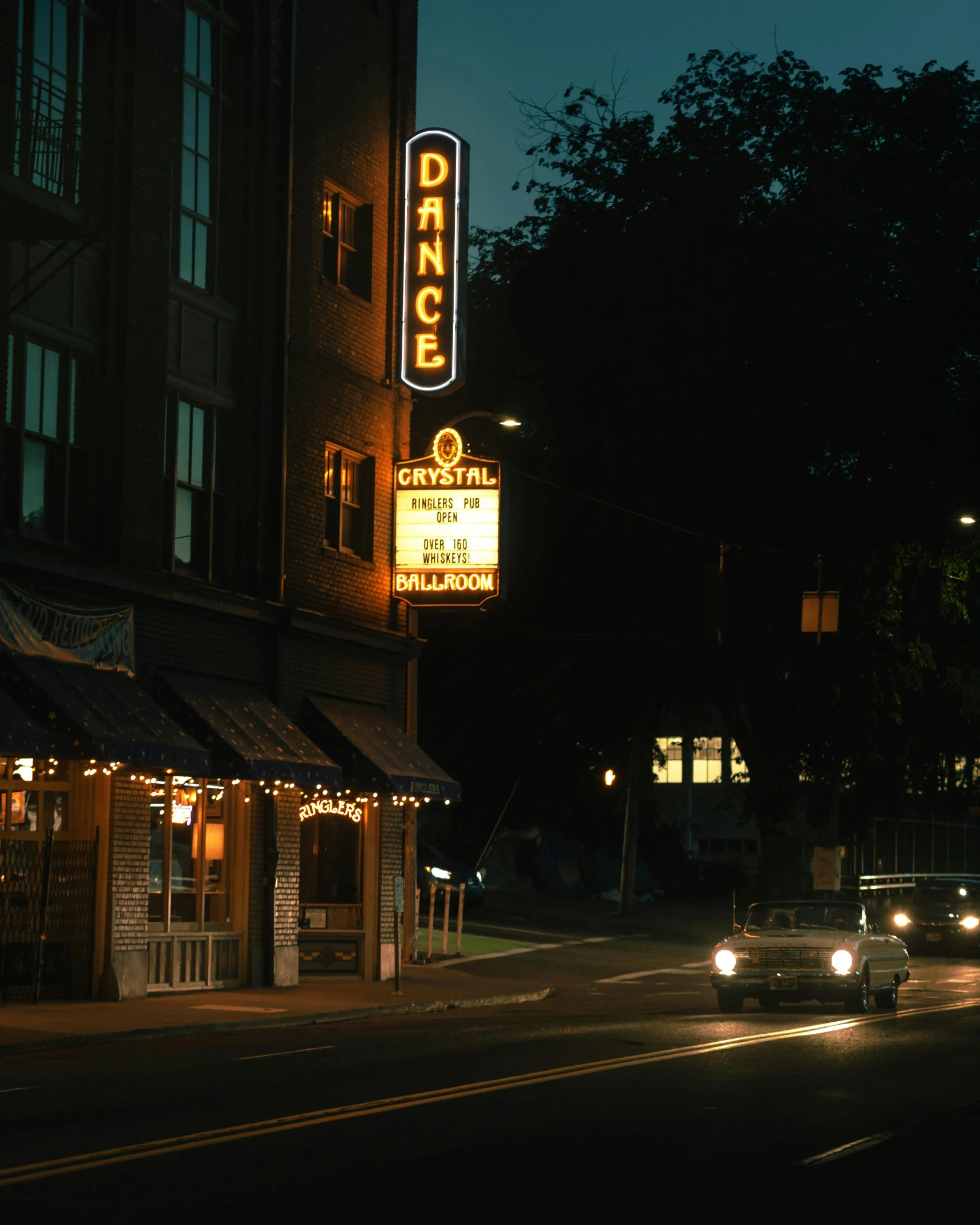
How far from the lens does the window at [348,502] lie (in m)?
26.9

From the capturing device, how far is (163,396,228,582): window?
926 inches

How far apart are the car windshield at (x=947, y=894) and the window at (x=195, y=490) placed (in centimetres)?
1882

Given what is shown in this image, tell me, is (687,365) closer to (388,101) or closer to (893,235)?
(893,235)

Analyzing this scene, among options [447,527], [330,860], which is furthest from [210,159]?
[330,860]

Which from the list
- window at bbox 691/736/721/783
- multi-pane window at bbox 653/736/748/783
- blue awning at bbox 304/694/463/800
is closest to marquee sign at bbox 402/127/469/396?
blue awning at bbox 304/694/463/800

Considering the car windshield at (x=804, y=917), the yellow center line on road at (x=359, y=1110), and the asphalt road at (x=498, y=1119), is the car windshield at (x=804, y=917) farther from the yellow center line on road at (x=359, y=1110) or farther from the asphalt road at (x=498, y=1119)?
the yellow center line on road at (x=359, y=1110)

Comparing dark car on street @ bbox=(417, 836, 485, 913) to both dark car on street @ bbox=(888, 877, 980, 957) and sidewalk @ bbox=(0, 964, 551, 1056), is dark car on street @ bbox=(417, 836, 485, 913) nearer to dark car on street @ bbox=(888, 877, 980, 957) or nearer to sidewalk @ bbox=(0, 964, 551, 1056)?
dark car on street @ bbox=(888, 877, 980, 957)

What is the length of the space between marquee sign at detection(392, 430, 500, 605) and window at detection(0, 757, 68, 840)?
7576 millimetres

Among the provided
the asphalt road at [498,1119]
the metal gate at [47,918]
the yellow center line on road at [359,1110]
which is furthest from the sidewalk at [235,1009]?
the yellow center line on road at [359,1110]

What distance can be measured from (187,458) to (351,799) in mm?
5936

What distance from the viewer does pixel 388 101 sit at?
28.7 metres

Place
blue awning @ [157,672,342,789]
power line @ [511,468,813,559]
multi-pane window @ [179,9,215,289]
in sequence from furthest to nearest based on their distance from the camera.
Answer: power line @ [511,468,813,559]
multi-pane window @ [179,9,215,289]
blue awning @ [157,672,342,789]

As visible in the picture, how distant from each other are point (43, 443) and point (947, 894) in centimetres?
2276

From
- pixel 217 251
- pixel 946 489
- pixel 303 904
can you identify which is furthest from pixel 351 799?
pixel 946 489
